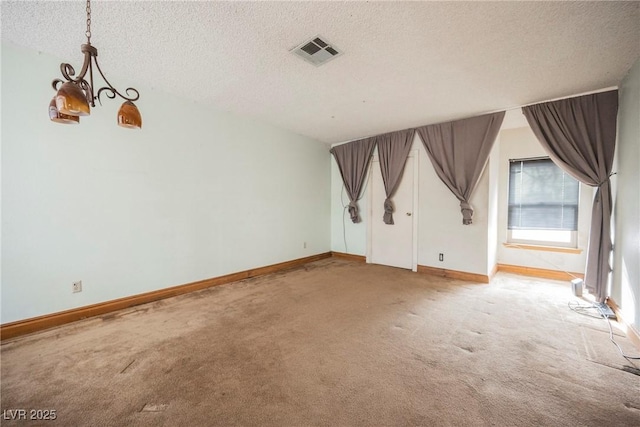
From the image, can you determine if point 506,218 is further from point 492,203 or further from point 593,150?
point 593,150

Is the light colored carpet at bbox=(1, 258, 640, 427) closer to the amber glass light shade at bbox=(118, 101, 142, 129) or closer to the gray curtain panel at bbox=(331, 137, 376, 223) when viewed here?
the amber glass light shade at bbox=(118, 101, 142, 129)

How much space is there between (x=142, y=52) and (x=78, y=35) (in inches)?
16.7

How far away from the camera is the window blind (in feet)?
12.6

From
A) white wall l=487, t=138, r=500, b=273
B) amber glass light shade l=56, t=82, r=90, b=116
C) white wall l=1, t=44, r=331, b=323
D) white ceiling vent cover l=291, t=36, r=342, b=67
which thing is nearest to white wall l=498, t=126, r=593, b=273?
white wall l=487, t=138, r=500, b=273

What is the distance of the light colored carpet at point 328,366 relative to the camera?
1326mm

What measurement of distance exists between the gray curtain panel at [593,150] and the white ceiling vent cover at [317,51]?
2.87 m

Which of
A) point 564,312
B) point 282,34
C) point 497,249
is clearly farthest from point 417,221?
point 282,34

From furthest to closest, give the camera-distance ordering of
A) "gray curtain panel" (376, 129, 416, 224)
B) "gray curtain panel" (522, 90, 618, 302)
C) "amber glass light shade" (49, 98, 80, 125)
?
"gray curtain panel" (376, 129, 416, 224) → "gray curtain panel" (522, 90, 618, 302) → "amber glass light shade" (49, 98, 80, 125)

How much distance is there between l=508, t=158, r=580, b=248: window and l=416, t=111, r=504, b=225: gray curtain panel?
1264 mm

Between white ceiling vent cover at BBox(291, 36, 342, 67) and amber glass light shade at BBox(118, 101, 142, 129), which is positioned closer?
amber glass light shade at BBox(118, 101, 142, 129)

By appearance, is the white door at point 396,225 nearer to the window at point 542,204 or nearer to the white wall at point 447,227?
the white wall at point 447,227

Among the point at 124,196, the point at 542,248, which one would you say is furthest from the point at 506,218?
the point at 124,196

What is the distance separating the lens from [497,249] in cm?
424

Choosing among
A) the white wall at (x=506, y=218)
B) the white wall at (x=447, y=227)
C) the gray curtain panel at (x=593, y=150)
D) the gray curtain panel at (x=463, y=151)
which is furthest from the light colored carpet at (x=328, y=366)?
the gray curtain panel at (x=463, y=151)
